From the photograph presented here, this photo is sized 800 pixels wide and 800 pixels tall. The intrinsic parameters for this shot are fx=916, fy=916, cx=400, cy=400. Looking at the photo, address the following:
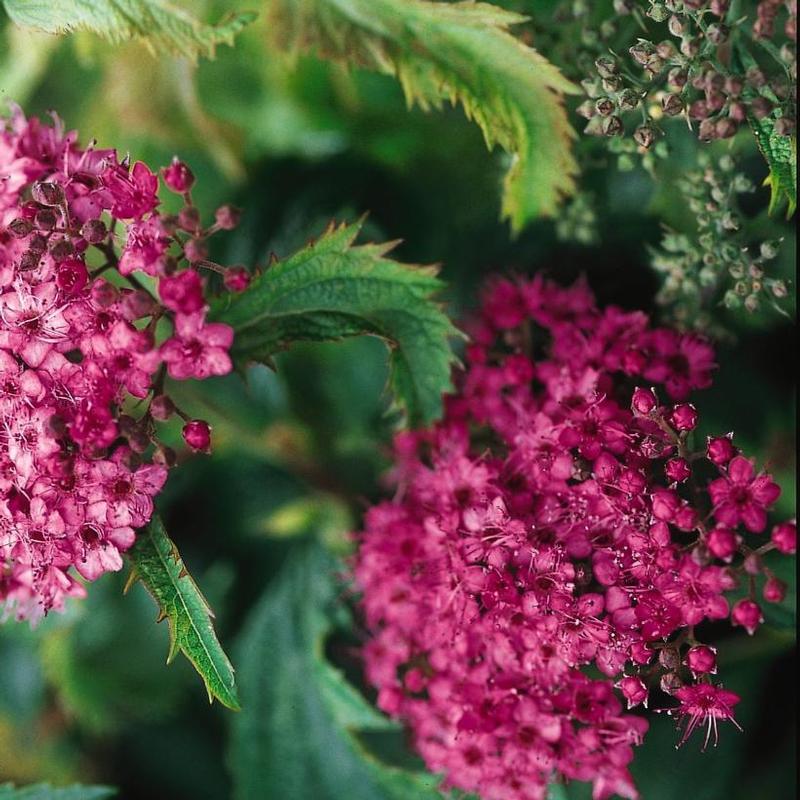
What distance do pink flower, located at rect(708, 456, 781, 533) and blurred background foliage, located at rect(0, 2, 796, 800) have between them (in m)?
0.43

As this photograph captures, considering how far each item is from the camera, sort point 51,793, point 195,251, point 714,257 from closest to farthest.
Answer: point 195,251 → point 714,257 → point 51,793

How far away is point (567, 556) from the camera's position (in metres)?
1.07

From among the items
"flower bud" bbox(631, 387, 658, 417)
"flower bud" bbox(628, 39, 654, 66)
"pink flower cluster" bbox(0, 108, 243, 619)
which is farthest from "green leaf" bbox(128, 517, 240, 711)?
"flower bud" bbox(628, 39, 654, 66)

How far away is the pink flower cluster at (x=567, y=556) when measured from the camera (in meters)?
1.02

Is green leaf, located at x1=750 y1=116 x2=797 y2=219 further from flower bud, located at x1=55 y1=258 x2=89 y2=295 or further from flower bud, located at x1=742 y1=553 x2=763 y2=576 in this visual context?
flower bud, located at x1=55 y1=258 x2=89 y2=295

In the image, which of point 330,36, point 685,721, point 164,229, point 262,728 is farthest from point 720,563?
point 262,728

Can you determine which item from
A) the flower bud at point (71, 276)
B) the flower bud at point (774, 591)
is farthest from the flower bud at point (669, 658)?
the flower bud at point (71, 276)

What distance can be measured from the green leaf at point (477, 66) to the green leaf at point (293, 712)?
830mm

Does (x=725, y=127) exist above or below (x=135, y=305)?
above

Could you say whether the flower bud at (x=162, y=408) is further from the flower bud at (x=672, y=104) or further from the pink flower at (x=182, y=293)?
the flower bud at (x=672, y=104)

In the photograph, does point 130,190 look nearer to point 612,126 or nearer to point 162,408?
point 162,408

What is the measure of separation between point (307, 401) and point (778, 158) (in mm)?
1141

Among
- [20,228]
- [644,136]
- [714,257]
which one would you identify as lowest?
[20,228]

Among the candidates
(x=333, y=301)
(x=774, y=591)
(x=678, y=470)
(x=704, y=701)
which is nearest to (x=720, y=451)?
(x=678, y=470)
